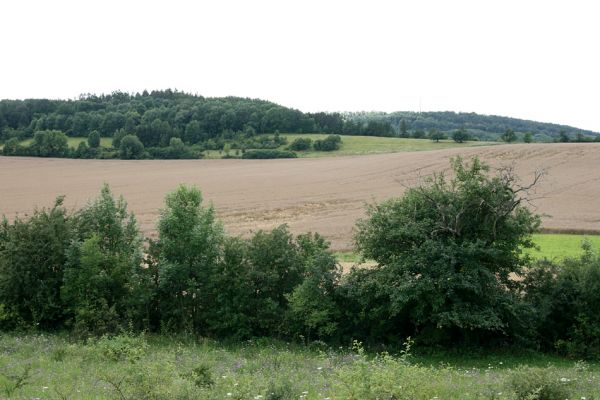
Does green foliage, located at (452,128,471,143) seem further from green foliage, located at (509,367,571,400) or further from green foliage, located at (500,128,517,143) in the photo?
green foliage, located at (509,367,571,400)

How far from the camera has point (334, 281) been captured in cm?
2269

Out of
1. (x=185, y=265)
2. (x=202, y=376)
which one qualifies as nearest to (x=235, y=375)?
(x=202, y=376)

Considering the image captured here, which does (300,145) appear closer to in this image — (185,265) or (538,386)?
(185,265)

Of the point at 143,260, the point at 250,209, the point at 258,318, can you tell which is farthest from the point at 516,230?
the point at 250,209

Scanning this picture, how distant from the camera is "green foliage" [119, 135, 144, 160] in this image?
371 ft

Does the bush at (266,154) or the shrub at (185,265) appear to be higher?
the bush at (266,154)

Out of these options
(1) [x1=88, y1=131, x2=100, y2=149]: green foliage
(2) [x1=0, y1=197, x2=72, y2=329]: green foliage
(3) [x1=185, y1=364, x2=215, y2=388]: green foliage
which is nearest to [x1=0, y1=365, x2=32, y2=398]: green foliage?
(3) [x1=185, y1=364, x2=215, y2=388]: green foliage

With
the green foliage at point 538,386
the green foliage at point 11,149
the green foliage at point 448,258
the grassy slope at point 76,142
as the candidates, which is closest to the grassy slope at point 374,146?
the grassy slope at point 76,142

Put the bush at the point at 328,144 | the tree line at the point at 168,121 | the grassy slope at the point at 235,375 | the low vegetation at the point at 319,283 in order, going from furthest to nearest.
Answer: the tree line at the point at 168,121
the bush at the point at 328,144
the low vegetation at the point at 319,283
the grassy slope at the point at 235,375

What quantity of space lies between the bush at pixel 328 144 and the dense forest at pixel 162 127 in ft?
32.5

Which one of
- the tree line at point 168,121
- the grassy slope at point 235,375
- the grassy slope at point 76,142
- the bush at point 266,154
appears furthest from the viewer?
the tree line at point 168,121

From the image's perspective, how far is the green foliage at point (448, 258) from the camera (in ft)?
67.9

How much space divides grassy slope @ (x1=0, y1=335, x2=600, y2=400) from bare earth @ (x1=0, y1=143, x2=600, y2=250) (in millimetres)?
23324

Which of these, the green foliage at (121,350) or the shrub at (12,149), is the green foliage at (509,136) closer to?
the shrub at (12,149)
